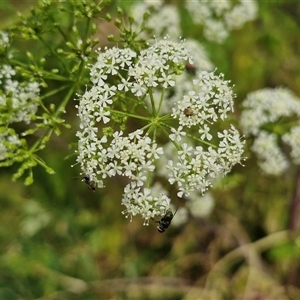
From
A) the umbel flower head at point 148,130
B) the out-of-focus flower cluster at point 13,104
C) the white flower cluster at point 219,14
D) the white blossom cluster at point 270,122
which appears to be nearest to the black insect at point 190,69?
the white blossom cluster at point 270,122

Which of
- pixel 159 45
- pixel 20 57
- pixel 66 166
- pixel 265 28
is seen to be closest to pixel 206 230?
pixel 66 166

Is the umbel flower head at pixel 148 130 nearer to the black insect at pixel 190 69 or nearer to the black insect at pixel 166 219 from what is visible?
the black insect at pixel 166 219

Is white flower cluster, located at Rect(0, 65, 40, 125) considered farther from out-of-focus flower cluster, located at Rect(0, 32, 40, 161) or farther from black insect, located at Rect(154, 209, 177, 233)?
black insect, located at Rect(154, 209, 177, 233)

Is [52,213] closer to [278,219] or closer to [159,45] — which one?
[278,219]

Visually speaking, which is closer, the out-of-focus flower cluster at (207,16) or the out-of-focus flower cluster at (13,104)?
the out-of-focus flower cluster at (13,104)

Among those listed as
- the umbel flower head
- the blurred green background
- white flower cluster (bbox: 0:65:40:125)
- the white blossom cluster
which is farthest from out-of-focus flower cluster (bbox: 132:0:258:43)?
the umbel flower head

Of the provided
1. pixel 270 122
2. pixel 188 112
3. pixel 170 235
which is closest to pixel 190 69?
pixel 270 122
